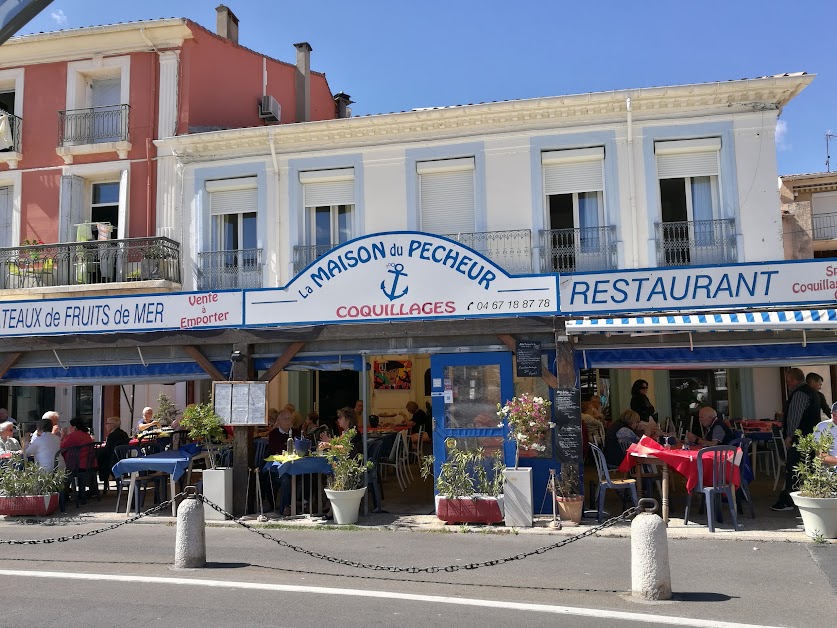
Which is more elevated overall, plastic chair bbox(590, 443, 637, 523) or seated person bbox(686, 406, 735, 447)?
seated person bbox(686, 406, 735, 447)

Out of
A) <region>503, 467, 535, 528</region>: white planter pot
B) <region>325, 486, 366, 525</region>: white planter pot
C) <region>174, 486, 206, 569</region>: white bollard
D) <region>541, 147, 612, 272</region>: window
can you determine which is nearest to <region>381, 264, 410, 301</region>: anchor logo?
<region>325, 486, 366, 525</region>: white planter pot

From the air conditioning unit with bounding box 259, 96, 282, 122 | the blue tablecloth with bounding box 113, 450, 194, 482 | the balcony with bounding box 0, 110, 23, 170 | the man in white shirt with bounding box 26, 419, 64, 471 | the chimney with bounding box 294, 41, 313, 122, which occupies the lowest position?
the blue tablecloth with bounding box 113, 450, 194, 482

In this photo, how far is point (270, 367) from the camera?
11.3 metres

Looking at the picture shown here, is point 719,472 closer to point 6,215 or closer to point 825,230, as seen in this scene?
point 6,215

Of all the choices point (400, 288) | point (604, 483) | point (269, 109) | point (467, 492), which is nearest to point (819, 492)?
point (604, 483)

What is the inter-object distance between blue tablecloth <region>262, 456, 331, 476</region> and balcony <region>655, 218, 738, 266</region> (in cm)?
658

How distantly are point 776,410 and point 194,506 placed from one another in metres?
12.7

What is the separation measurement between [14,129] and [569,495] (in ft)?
45.5

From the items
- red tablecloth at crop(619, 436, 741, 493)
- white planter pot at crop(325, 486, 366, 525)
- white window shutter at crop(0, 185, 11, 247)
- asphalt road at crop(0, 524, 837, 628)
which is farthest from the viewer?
white window shutter at crop(0, 185, 11, 247)

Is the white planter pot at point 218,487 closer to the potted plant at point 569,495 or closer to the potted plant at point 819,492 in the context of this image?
the potted plant at point 569,495

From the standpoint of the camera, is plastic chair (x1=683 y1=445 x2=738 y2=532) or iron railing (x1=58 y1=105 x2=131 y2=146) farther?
iron railing (x1=58 y1=105 x2=131 y2=146)

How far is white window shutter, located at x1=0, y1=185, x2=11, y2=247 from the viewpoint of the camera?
1617 centimetres

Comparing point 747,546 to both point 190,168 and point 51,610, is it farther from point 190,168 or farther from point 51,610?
point 190,168

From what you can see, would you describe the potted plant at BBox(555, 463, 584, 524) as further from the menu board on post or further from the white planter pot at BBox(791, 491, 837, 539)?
the menu board on post
